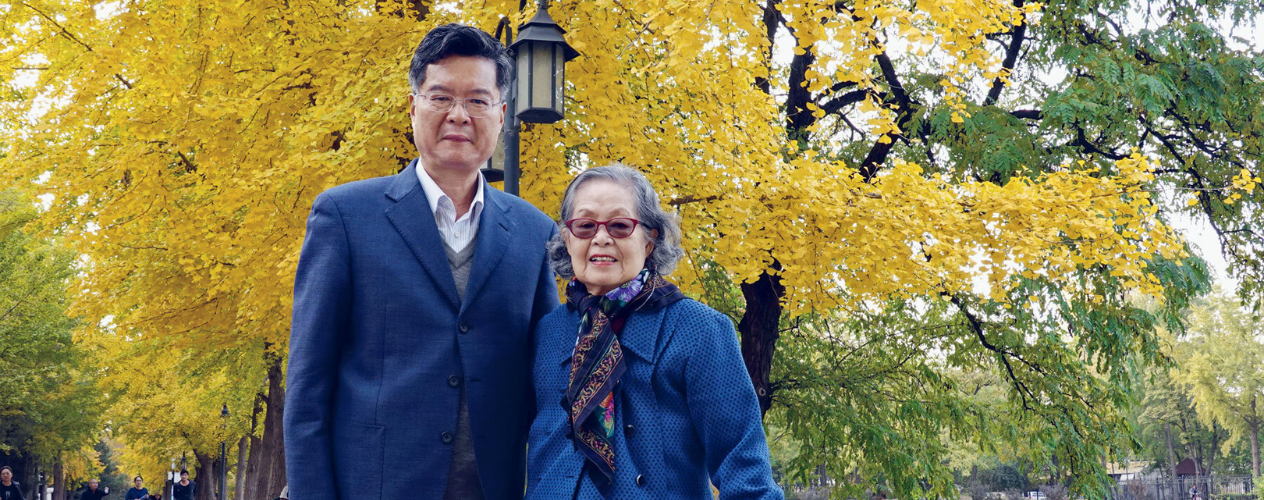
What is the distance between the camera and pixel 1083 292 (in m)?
9.88

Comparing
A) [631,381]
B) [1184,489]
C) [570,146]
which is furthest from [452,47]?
[1184,489]

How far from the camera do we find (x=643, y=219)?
97.7 inches

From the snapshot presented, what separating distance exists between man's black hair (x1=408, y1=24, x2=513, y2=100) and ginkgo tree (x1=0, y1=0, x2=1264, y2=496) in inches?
134

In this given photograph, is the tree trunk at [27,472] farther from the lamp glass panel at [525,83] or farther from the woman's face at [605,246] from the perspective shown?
the woman's face at [605,246]

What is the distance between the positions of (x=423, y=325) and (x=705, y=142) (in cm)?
497

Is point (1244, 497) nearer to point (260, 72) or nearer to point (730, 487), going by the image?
point (260, 72)

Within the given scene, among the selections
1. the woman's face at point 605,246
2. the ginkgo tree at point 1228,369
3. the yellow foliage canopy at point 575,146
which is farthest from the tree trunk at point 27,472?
the ginkgo tree at point 1228,369

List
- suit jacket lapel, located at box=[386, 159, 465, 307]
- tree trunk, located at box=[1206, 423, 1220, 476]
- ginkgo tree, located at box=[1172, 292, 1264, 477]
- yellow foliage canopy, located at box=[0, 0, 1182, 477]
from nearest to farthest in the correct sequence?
suit jacket lapel, located at box=[386, 159, 465, 307], yellow foliage canopy, located at box=[0, 0, 1182, 477], ginkgo tree, located at box=[1172, 292, 1264, 477], tree trunk, located at box=[1206, 423, 1220, 476]

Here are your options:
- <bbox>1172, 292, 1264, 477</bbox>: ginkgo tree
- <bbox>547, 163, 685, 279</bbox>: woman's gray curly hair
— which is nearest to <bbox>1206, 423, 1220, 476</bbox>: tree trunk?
<bbox>1172, 292, 1264, 477</bbox>: ginkgo tree

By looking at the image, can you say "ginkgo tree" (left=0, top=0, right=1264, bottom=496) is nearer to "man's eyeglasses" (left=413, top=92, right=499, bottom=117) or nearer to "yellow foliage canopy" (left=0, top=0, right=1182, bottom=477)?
"yellow foliage canopy" (left=0, top=0, right=1182, bottom=477)

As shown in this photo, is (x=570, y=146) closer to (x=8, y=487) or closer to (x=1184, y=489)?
(x=8, y=487)

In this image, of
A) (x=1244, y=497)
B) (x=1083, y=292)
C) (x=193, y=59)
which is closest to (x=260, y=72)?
(x=193, y=59)

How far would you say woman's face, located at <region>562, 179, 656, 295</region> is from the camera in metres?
2.43

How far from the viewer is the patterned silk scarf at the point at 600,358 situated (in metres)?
2.26
